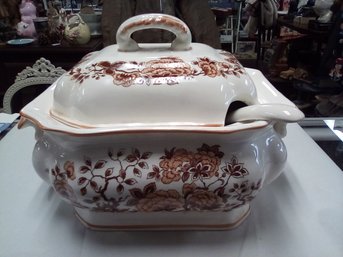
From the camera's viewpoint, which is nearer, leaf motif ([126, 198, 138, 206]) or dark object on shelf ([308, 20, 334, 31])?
leaf motif ([126, 198, 138, 206])

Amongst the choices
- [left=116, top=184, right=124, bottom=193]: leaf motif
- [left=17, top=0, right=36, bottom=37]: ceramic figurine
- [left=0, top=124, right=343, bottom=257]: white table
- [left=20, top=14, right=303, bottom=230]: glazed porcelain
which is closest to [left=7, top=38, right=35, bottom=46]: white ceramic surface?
[left=17, top=0, right=36, bottom=37]: ceramic figurine

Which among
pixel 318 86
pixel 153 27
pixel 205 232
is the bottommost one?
pixel 318 86

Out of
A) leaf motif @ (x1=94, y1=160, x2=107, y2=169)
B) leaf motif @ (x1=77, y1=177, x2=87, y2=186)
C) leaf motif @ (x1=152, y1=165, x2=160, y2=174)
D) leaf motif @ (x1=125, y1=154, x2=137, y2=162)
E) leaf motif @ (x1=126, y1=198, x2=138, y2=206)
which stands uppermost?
leaf motif @ (x1=125, y1=154, x2=137, y2=162)

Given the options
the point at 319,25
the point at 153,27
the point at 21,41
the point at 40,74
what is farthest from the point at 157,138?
the point at 21,41

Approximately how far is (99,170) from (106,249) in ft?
0.33

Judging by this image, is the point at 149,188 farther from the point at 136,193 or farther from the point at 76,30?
the point at 76,30

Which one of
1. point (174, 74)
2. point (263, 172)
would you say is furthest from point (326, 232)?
point (174, 74)

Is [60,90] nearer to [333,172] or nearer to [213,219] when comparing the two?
[213,219]

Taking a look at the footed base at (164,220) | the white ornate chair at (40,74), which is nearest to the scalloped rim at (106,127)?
the footed base at (164,220)

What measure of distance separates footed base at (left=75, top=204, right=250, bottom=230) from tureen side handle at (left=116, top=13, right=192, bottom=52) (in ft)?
0.64

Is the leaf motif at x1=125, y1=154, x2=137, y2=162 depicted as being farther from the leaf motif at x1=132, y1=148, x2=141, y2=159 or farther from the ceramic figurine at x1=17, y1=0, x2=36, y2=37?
the ceramic figurine at x1=17, y1=0, x2=36, y2=37

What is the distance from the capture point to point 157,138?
1.04ft

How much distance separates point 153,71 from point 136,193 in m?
0.13

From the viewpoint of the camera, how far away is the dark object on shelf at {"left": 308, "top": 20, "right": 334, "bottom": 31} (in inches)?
43.0
